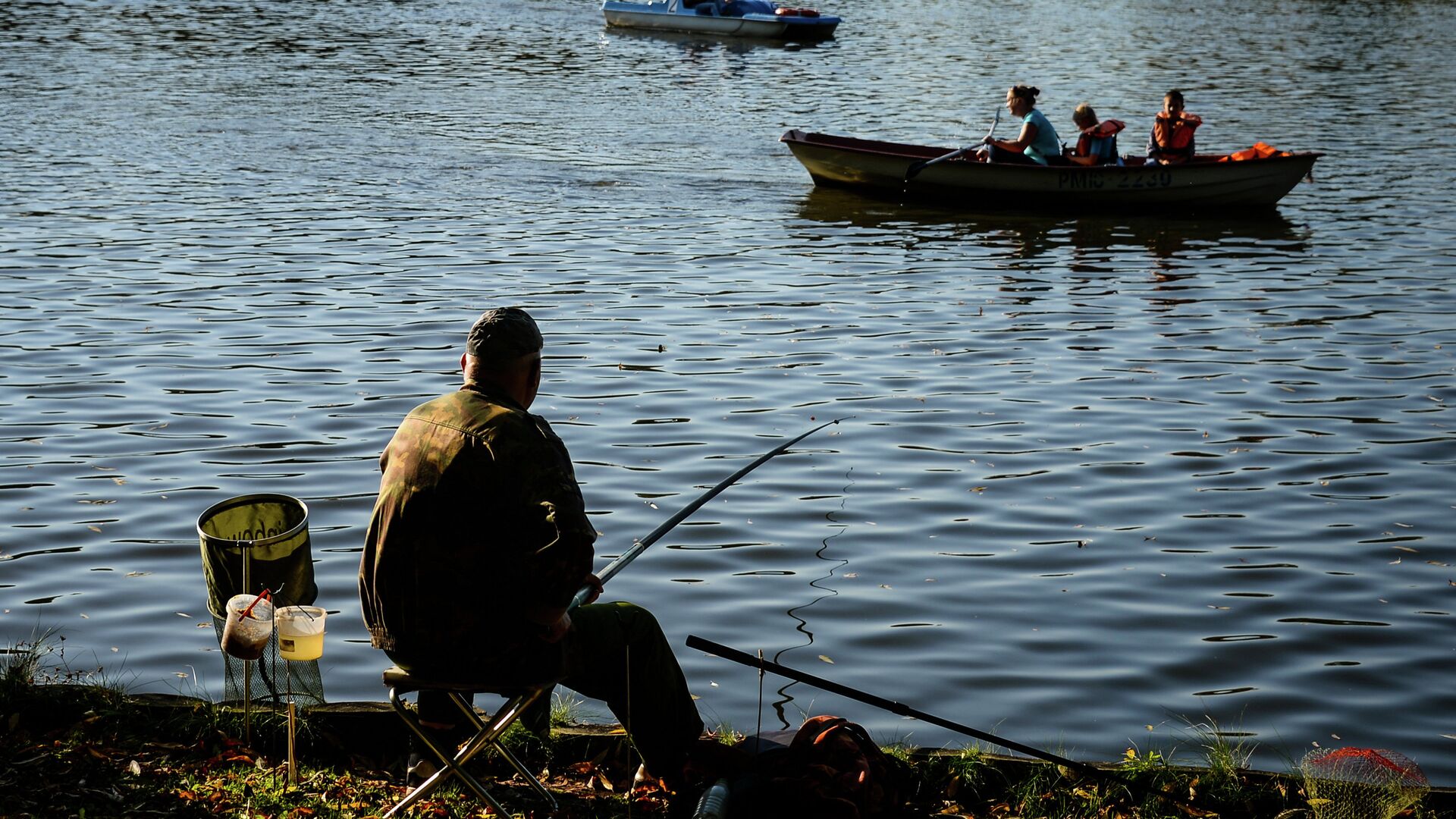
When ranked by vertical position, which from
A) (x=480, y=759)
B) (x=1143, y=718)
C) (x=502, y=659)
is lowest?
(x=1143, y=718)

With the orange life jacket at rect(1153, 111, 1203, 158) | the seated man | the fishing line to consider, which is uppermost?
the seated man

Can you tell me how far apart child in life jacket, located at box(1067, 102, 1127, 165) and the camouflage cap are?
15.8m

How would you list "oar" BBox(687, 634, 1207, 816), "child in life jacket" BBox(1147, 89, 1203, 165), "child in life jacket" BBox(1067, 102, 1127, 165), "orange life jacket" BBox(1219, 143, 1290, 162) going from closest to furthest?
"oar" BBox(687, 634, 1207, 816), "orange life jacket" BBox(1219, 143, 1290, 162), "child in life jacket" BBox(1067, 102, 1127, 165), "child in life jacket" BBox(1147, 89, 1203, 165)

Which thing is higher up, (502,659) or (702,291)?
(502,659)

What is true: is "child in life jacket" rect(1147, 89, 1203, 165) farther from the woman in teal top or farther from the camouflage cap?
the camouflage cap

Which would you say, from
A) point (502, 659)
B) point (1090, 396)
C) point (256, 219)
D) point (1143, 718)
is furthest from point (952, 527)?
point (256, 219)

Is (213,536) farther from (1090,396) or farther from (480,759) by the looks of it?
(1090,396)

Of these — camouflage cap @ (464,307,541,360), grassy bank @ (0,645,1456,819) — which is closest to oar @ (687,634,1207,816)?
grassy bank @ (0,645,1456,819)

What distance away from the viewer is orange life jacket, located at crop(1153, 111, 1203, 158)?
19.6 metres

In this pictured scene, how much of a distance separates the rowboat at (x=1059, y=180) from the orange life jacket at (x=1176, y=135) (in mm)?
260

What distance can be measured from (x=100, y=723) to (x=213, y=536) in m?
0.84

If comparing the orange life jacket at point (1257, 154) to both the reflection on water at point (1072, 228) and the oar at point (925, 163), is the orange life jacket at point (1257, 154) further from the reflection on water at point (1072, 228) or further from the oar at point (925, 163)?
the oar at point (925, 163)

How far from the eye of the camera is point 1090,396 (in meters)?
11.5

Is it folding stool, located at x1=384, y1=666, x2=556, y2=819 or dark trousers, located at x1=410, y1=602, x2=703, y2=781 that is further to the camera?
dark trousers, located at x1=410, y1=602, x2=703, y2=781
